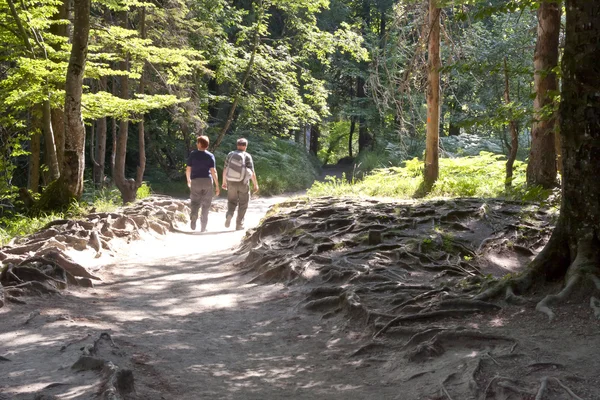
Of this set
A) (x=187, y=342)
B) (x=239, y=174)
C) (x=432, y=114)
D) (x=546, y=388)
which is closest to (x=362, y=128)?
(x=432, y=114)

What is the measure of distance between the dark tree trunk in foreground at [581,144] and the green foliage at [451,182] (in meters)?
8.45

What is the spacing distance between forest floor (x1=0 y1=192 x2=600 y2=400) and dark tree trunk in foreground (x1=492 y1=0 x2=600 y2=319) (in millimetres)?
373

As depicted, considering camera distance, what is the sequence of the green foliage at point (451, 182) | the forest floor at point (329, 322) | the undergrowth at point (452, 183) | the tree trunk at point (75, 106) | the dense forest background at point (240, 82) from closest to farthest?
the forest floor at point (329, 322), the tree trunk at point (75, 106), the dense forest background at point (240, 82), the undergrowth at point (452, 183), the green foliage at point (451, 182)

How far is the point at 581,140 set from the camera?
6098 millimetres

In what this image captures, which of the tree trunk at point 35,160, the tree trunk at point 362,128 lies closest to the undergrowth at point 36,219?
the tree trunk at point 35,160

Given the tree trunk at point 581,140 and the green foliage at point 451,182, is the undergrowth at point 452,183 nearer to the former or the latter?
the green foliage at point 451,182

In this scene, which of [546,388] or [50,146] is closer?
[546,388]

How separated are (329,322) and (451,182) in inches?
362

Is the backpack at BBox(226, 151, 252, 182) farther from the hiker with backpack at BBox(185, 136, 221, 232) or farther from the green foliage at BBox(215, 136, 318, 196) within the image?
the green foliage at BBox(215, 136, 318, 196)

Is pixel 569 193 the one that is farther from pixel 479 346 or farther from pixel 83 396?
pixel 83 396

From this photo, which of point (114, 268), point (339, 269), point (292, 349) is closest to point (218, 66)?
point (114, 268)

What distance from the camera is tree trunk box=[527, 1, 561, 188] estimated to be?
1329cm

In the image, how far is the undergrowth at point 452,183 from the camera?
611 inches

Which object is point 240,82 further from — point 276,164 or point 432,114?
point 432,114
